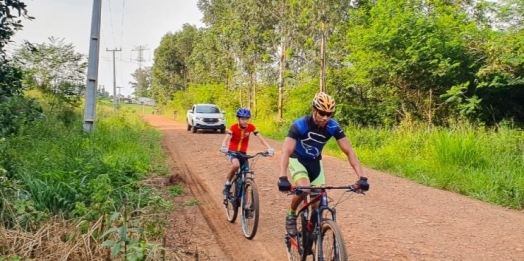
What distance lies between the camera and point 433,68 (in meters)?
15.0

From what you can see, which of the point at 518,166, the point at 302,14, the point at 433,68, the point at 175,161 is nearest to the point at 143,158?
the point at 175,161

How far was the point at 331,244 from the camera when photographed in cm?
409

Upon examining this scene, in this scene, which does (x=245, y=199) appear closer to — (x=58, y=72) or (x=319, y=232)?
(x=319, y=232)

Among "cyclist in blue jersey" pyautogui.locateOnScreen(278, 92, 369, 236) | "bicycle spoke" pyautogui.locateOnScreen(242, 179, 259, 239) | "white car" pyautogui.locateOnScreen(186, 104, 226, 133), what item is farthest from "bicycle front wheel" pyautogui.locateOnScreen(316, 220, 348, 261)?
"white car" pyautogui.locateOnScreen(186, 104, 226, 133)

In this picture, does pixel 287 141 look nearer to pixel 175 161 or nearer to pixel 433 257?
pixel 433 257

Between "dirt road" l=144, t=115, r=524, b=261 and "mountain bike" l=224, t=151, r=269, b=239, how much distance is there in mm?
159

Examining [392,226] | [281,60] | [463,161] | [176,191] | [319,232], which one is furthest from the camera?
[281,60]

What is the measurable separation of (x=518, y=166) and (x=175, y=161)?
29.7 ft

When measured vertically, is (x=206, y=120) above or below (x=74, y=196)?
above

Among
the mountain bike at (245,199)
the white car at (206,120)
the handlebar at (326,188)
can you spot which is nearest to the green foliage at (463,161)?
the mountain bike at (245,199)

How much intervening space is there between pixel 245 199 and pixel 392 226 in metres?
2.36

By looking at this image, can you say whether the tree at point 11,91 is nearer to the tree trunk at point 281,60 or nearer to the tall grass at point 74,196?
the tall grass at point 74,196

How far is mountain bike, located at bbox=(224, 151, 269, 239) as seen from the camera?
618 centimetres

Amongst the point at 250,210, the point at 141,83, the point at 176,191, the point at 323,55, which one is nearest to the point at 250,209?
the point at 250,210
